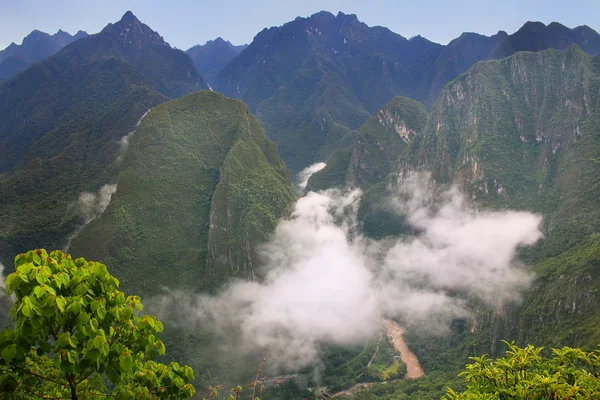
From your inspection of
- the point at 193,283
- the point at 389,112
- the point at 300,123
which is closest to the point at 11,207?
the point at 193,283

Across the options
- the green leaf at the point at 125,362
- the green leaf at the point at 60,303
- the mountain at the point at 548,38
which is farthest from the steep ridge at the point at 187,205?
the mountain at the point at 548,38

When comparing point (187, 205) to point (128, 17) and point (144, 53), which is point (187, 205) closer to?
point (144, 53)

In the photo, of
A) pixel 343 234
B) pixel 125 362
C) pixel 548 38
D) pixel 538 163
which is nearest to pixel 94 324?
pixel 125 362

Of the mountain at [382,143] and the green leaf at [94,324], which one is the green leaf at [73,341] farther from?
the mountain at [382,143]

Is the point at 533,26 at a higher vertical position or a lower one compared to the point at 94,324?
higher

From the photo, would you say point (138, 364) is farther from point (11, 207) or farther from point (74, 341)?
point (11, 207)

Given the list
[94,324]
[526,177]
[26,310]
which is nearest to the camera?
[26,310]

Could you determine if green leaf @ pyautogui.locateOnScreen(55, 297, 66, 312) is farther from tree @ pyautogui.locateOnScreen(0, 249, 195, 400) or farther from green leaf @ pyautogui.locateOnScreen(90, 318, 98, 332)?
green leaf @ pyautogui.locateOnScreen(90, 318, 98, 332)
